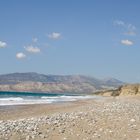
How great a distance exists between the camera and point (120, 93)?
128 metres

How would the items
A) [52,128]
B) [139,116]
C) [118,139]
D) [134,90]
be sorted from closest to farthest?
[118,139] → [52,128] → [139,116] → [134,90]

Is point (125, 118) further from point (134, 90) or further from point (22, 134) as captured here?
point (134, 90)

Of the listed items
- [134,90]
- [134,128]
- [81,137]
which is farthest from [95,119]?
[134,90]

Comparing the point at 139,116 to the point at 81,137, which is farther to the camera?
the point at 139,116

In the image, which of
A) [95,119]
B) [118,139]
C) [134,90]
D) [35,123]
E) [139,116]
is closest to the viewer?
[118,139]

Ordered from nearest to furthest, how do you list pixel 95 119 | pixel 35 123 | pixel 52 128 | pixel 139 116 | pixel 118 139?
pixel 118 139, pixel 52 128, pixel 35 123, pixel 95 119, pixel 139 116

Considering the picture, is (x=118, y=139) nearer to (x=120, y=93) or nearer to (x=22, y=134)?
(x=22, y=134)

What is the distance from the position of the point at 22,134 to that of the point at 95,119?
5.42 metres

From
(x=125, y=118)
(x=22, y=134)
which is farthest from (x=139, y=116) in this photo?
(x=22, y=134)

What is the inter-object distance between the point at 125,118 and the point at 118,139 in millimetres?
5211

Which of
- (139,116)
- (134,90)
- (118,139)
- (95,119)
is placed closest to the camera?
(118,139)

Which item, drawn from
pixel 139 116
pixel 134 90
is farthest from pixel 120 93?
pixel 139 116

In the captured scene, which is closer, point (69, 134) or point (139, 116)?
point (69, 134)

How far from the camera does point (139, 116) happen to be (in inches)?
914
